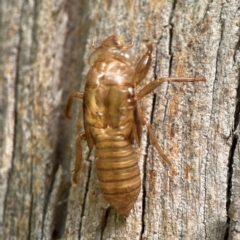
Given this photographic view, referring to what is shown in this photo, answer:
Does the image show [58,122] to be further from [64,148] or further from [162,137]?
[162,137]

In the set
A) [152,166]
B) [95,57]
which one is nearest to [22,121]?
[95,57]

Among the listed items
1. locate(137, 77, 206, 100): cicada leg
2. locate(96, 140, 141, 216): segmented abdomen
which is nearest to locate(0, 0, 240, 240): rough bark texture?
locate(137, 77, 206, 100): cicada leg

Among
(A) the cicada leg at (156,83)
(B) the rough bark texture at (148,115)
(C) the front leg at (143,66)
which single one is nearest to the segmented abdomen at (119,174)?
(B) the rough bark texture at (148,115)

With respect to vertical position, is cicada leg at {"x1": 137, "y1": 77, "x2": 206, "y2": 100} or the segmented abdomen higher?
cicada leg at {"x1": 137, "y1": 77, "x2": 206, "y2": 100}

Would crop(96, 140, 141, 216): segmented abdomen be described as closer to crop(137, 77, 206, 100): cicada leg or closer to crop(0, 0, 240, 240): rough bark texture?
crop(0, 0, 240, 240): rough bark texture

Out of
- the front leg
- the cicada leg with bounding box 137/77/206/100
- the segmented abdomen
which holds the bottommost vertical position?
the segmented abdomen

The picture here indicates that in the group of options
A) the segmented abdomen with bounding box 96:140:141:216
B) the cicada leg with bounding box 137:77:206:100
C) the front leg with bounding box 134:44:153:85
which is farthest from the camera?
the front leg with bounding box 134:44:153:85

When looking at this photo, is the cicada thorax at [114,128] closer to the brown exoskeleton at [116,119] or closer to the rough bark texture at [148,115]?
the brown exoskeleton at [116,119]

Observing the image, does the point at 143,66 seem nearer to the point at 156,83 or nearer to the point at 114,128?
the point at 156,83

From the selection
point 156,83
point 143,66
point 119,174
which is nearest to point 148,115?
point 156,83
